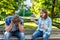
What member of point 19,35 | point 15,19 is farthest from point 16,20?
point 19,35

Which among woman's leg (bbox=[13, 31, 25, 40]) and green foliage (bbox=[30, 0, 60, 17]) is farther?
green foliage (bbox=[30, 0, 60, 17])

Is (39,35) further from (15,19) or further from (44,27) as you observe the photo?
(15,19)

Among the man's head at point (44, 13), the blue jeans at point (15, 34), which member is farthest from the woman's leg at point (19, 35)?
the man's head at point (44, 13)

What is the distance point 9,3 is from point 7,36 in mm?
4223

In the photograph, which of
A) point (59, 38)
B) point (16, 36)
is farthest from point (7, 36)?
point (59, 38)

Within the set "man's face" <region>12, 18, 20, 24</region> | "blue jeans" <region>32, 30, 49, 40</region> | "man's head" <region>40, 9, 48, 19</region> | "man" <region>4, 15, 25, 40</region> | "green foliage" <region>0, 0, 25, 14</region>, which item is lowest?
"blue jeans" <region>32, 30, 49, 40</region>

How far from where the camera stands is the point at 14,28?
496cm

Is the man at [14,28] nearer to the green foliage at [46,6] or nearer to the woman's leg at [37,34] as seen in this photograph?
the woman's leg at [37,34]

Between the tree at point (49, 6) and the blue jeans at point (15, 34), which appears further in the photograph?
the tree at point (49, 6)

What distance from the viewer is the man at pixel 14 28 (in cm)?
482

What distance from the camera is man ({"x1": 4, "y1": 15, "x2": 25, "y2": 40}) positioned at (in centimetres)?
482

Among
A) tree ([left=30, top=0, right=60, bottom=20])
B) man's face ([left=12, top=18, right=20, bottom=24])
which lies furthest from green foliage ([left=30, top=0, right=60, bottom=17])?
man's face ([left=12, top=18, right=20, bottom=24])

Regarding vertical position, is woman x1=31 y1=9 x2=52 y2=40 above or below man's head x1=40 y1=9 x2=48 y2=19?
below

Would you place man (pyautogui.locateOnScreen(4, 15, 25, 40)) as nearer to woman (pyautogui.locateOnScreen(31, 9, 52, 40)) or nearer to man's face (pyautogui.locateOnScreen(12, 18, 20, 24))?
man's face (pyautogui.locateOnScreen(12, 18, 20, 24))
